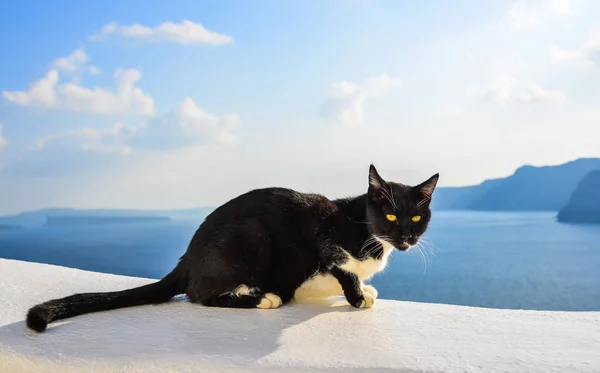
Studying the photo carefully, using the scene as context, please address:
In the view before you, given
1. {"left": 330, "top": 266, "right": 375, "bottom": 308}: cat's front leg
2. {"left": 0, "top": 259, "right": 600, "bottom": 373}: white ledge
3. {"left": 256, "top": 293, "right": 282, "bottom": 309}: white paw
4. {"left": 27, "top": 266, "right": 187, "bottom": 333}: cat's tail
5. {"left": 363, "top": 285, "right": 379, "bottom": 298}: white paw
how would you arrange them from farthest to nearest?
{"left": 363, "top": 285, "right": 379, "bottom": 298}: white paw
{"left": 330, "top": 266, "right": 375, "bottom": 308}: cat's front leg
{"left": 256, "top": 293, "right": 282, "bottom": 309}: white paw
{"left": 27, "top": 266, "right": 187, "bottom": 333}: cat's tail
{"left": 0, "top": 259, "right": 600, "bottom": 373}: white ledge

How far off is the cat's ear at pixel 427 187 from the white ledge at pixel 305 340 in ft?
1.57

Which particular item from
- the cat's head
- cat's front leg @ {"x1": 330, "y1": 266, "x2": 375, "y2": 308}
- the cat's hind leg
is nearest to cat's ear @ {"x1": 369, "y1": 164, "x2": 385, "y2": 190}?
the cat's head

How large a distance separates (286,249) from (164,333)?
24.2 inches

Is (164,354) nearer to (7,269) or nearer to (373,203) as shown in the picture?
(373,203)

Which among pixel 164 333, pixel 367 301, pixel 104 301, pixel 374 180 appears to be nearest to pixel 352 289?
pixel 367 301

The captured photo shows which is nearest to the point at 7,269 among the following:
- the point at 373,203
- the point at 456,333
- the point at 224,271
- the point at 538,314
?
the point at 224,271

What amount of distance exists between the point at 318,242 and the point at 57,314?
104 cm

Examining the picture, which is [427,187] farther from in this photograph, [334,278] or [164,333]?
[164,333]

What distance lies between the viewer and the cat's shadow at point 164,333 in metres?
1.94

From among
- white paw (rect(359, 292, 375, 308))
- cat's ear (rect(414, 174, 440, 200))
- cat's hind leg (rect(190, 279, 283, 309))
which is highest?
cat's ear (rect(414, 174, 440, 200))

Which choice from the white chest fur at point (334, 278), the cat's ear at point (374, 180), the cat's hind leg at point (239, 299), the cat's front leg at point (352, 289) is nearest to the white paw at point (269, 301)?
the cat's hind leg at point (239, 299)

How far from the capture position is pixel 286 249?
2.48 metres

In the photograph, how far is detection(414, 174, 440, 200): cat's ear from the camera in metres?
2.51

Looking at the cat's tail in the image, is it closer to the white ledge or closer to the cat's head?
the white ledge
